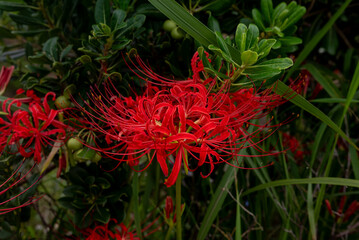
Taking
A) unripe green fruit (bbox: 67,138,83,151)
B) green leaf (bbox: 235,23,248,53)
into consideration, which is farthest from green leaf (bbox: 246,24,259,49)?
unripe green fruit (bbox: 67,138,83,151)

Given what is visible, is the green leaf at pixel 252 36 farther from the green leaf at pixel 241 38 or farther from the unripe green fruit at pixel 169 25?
the unripe green fruit at pixel 169 25

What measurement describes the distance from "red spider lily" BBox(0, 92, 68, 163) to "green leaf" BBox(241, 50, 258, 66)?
455 mm

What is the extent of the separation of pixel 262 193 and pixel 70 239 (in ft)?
1.98

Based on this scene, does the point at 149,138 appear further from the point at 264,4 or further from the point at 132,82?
the point at 264,4

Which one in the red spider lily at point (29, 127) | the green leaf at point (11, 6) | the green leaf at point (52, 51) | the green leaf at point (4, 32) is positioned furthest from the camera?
the green leaf at point (4, 32)

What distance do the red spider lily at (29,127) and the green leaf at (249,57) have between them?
45cm

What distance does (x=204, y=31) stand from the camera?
2.38ft

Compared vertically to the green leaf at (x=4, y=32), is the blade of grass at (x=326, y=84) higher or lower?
higher

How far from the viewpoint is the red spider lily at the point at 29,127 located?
838mm

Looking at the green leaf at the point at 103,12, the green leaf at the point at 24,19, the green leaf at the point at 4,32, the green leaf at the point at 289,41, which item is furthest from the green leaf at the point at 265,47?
the green leaf at the point at 4,32

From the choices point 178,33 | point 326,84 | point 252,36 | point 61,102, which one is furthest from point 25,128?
point 326,84

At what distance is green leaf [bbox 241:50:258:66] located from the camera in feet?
2.19

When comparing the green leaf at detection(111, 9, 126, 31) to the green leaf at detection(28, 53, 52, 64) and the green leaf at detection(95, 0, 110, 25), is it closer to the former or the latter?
the green leaf at detection(95, 0, 110, 25)

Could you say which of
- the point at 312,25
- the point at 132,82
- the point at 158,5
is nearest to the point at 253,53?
the point at 158,5
